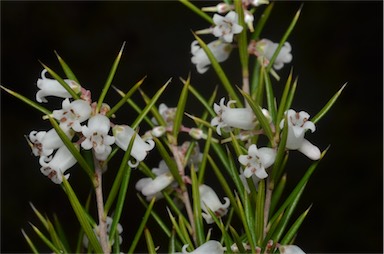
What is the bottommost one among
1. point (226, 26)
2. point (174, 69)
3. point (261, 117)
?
point (174, 69)

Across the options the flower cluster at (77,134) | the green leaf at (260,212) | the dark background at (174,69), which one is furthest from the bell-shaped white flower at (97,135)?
the dark background at (174,69)

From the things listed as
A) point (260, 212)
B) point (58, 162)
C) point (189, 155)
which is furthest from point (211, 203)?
point (58, 162)

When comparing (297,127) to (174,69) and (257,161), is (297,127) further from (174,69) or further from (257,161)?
(174,69)

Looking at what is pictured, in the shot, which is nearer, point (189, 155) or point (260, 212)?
point (260, 212)

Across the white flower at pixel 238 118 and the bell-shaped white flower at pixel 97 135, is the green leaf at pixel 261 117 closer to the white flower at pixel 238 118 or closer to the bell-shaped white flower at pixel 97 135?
the white flower at pixel 238 118

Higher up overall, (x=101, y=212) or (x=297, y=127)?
(x=297, y=127)

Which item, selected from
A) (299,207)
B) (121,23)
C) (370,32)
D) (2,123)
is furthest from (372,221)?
(2,123)

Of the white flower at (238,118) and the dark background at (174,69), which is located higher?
the white flower at (238,118)

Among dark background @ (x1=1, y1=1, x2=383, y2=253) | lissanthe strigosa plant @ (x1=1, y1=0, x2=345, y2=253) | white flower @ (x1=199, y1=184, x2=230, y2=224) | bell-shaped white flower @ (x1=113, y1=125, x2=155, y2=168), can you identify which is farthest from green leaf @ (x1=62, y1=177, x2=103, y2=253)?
dark background @ (x1=1, y1=1, x2=383, y2=253)
